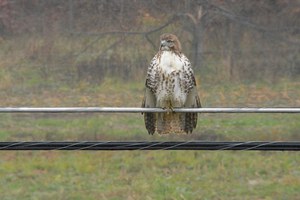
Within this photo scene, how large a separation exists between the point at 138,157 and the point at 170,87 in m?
3.16

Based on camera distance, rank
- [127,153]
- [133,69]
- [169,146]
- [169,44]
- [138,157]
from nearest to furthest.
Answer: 1. [169,146]
2. [169,44]
3. [138,157]
4. [127,153]
5. [133,69]

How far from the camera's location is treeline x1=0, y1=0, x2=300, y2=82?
28.7 ft

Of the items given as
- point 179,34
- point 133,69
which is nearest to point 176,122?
point 133,69

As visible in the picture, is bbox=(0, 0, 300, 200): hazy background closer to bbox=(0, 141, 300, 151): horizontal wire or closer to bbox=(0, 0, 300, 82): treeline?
bbox=(0, 0, 300, 82): treeline

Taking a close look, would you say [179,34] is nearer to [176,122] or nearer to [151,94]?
[151,94]

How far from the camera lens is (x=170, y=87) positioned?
4.48m

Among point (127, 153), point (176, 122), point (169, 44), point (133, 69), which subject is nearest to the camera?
point (176, 122)

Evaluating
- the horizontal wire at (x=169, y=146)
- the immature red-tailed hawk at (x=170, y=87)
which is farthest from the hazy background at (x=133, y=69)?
the horizontal wire at (x=169, y=146)

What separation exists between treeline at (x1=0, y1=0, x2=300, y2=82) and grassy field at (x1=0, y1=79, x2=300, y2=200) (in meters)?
0.29

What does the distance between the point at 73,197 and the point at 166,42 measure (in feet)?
8.50

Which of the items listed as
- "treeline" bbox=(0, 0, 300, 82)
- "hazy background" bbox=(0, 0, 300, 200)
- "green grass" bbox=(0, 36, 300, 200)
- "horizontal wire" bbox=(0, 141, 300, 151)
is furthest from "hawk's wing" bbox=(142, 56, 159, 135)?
"treeline" bbox=(0, 0, 300, 82)

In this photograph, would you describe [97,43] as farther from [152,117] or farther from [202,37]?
[152,117]

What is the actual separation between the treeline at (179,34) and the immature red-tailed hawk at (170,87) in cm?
408

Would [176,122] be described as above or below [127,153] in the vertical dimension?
above
